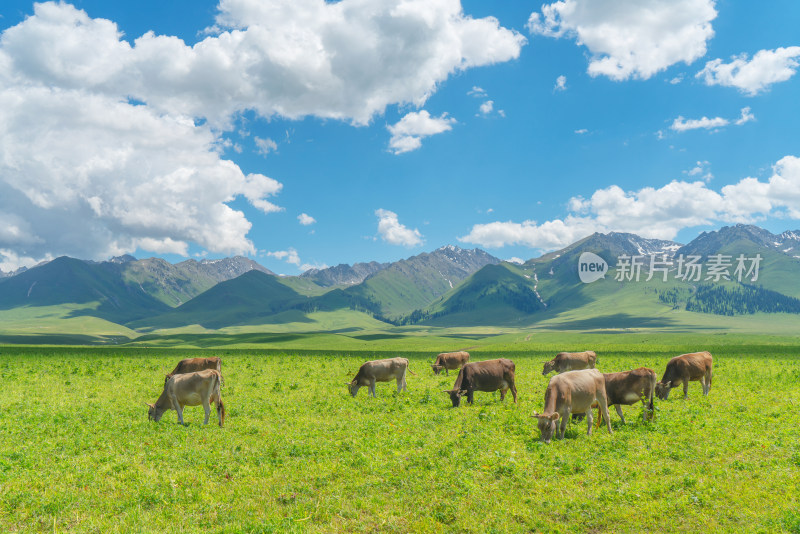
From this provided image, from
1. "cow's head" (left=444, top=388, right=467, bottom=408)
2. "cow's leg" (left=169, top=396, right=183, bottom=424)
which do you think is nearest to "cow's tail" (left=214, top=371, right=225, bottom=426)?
"cow's leg" (left=169, top=396, right=183, bottom=424)

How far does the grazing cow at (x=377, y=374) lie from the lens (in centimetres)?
2892

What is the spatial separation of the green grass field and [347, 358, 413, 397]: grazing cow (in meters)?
3.96

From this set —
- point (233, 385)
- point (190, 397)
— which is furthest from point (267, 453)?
point (233, 385)

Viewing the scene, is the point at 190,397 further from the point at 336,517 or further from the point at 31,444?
the point at 336,517

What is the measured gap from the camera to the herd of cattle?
18.3 metres

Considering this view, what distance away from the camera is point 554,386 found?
18.4 m

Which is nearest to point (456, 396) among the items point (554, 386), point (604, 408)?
point (554, 386)

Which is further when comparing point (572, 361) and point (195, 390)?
point (572, 361)

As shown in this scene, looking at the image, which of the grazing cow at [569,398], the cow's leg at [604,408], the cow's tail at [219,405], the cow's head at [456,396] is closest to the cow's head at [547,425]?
the grazing cow at [569,398]

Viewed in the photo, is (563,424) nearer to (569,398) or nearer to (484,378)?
(569,398)

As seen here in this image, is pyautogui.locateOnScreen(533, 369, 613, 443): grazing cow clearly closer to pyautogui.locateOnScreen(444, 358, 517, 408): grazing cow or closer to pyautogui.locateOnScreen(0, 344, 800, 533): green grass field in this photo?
pyautogui.locateOnScreen(0, 344, 800, 533): green grass field

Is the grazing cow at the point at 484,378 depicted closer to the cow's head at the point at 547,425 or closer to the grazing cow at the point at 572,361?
the cow's head at the point at 547,425

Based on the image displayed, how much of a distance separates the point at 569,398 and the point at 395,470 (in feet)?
26.9

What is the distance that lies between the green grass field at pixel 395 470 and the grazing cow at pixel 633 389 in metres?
1.08
